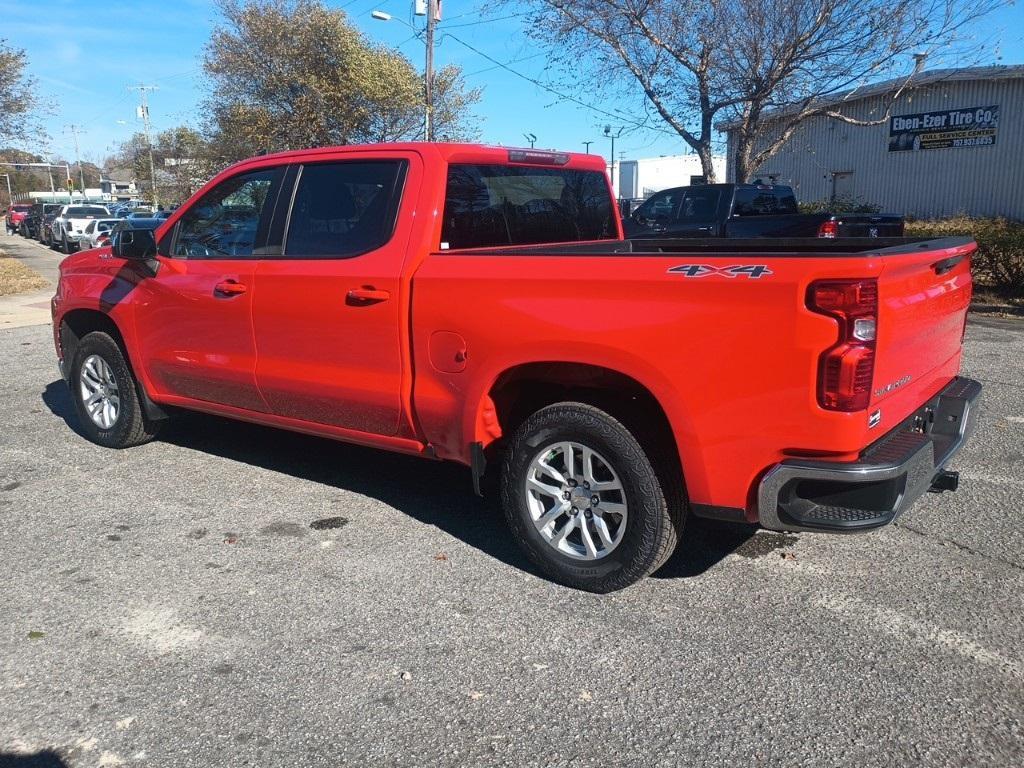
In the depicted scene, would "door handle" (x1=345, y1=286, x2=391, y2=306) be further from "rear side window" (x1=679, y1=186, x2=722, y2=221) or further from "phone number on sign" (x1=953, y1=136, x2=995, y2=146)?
"phone number on sign" (x1=953, y1=136, x2=995, y2=146)

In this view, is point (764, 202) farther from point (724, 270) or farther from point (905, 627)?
point (724, 270)

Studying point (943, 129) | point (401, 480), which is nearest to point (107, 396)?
point (401, 480)

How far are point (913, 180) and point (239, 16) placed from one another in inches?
828

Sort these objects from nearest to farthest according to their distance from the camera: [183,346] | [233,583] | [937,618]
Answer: [937,618] < [233,583] < [183,346]

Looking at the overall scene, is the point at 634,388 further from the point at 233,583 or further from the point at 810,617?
the point at 233,583

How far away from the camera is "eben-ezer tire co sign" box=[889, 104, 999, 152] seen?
24.3 metres

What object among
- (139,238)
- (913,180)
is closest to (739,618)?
(139,238)

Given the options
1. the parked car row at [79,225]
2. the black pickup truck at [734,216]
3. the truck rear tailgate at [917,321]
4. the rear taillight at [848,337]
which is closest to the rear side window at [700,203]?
the black pickup truck at [734,216]

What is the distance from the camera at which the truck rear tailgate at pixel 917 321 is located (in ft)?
9.93

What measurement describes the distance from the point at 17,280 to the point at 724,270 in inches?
751

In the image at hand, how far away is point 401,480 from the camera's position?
5.29 meters

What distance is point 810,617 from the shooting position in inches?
138

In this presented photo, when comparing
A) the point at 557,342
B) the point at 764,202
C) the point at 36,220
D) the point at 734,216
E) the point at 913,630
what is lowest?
the point at 913,630

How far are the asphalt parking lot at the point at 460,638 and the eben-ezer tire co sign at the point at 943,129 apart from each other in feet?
75.9
